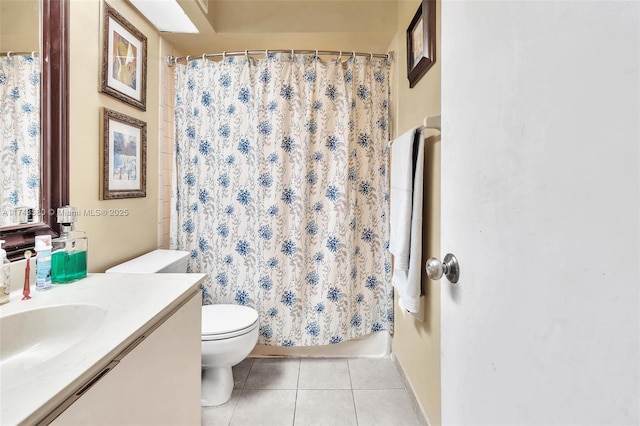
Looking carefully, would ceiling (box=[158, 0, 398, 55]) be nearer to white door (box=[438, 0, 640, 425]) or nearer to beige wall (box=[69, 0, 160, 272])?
beige wall (box=[69, 0, 160, 272])

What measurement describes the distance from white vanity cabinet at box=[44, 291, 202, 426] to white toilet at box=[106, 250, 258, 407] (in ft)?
1.06

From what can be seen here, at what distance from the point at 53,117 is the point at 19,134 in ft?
0.57

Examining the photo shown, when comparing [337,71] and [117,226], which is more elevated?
[337,71]

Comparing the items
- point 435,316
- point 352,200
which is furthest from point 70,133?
point 435,316

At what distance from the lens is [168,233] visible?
205 cm

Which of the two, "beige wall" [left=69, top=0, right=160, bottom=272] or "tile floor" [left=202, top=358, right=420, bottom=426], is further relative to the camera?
"tile floor" [left=202, top=358, right=420, bottom=426]

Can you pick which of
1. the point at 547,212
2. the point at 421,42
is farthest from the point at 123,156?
the point at 547,212

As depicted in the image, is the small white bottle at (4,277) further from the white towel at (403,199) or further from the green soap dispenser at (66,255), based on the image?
the white towel at (403,199)

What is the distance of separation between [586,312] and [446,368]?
0.43 metres

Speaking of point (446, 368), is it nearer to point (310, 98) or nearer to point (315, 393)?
point (315, 393)

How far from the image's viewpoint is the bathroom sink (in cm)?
79

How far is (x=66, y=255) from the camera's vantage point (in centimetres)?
107

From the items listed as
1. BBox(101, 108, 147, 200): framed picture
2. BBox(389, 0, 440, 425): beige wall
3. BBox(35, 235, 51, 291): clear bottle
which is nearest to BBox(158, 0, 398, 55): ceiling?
BBox(389, 0, 440, 425): beige wall

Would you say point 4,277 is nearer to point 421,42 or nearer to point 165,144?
point 165,144
